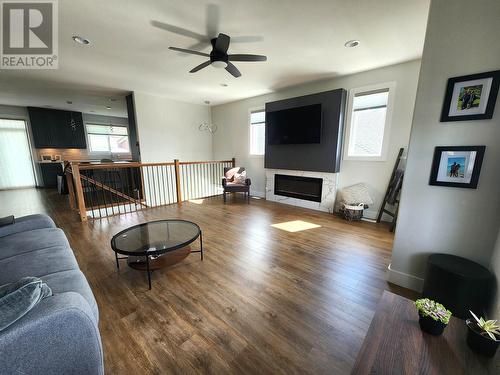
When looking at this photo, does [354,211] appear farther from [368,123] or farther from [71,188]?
[71,188]

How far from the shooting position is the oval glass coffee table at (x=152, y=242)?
75.8 inches

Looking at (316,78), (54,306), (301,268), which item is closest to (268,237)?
(301,268)

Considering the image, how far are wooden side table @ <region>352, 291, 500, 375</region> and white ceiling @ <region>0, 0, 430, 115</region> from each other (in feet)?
9.01

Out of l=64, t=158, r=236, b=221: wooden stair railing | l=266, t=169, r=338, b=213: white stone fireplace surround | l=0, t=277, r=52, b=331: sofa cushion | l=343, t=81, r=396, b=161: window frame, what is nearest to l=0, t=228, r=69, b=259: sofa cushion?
l=0, t=277, r=52, b=331: sofa cushion

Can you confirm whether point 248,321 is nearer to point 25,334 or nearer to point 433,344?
point 433,344

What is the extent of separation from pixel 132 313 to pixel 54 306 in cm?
96

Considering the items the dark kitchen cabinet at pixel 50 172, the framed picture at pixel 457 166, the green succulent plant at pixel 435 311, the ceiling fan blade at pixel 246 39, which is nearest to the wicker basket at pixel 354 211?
the framed picture at pixel 457 166

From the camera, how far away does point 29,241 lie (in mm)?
1804

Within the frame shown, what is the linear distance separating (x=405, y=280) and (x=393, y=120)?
2779mm

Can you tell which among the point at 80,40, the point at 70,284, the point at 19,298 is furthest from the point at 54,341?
the point at 80,40

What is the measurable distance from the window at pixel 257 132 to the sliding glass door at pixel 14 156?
791cm

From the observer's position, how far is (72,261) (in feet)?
5.18

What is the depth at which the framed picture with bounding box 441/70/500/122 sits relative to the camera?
1.51 meters

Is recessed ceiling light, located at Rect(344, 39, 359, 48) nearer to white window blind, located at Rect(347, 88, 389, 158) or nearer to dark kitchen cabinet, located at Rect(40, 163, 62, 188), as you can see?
white window blind, located at Rect(347, 88, 389, 158)
